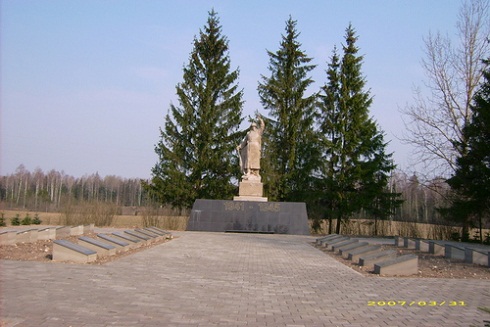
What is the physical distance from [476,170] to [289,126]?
1360cm

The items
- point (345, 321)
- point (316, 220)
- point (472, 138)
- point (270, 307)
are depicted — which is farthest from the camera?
point (316, 220)

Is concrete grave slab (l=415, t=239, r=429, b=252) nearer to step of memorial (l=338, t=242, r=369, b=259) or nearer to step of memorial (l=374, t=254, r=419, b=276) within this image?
step of memorial (l=338, t=242, r=369, b=259)

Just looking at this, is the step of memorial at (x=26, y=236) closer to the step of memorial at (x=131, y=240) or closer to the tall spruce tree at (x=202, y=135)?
the step of memorial at (x=131, y=240)

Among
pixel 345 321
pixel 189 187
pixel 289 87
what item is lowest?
pixel 345 321

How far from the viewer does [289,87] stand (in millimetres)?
33344

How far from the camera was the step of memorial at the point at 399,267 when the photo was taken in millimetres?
9797

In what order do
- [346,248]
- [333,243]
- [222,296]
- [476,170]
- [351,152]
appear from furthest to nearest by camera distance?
[351,152], [476,170], [333,243], [346,248], [222,296]

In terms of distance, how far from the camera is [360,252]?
12156mm

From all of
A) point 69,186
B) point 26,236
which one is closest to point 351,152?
point 26,236

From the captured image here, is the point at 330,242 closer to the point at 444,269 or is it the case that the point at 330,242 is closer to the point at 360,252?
the point at 360,252

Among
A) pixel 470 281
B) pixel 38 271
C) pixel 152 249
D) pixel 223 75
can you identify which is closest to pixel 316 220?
pixel 223 75

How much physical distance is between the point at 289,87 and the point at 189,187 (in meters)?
10.7

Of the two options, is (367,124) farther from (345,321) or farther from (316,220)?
(345,321)

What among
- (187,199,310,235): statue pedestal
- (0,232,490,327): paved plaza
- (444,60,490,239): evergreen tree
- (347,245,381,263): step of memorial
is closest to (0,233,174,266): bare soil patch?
(0,232,490,327): paved plaza
